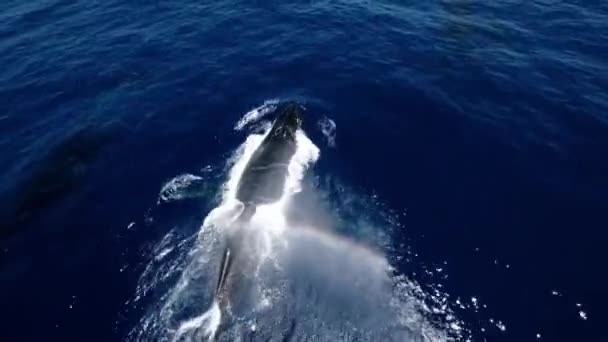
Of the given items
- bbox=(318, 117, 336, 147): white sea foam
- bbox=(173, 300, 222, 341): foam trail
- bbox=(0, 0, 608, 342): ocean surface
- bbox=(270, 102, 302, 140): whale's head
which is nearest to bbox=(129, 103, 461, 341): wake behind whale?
bbox=(173, 300, 222, 341): foam trail

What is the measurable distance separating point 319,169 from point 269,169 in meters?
5.45

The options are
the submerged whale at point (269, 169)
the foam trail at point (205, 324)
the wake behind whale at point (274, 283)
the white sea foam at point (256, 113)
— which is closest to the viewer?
the foam trail at point (205, 324)

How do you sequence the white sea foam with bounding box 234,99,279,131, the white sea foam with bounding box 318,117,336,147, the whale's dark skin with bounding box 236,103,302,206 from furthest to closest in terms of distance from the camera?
the white sea foam with bounding box 234,99,279,131 < the white sea foam with bounding box 318,117,336,147 < the whale's dark skin with bounding box 236,103,302,206

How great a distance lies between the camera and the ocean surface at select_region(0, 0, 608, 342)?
127ft

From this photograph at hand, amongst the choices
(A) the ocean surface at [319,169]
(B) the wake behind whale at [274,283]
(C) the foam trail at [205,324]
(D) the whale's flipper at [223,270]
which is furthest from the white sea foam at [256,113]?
(C) the foam trail at [205,324]

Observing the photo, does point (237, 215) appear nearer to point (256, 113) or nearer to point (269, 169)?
point (269, 169)

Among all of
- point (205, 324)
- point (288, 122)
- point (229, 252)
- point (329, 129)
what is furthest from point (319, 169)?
point (205, 324)

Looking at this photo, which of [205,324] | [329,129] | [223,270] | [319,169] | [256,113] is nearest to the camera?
[205,324]

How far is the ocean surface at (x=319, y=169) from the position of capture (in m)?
38.8

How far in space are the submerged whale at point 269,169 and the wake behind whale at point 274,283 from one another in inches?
5.8

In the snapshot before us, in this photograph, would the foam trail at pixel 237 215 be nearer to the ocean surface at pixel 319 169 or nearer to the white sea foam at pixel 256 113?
the ocean surface at pixel 319 169

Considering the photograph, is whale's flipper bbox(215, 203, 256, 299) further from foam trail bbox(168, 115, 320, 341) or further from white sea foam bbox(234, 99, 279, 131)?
white sea foam bbox(234, 99, 279, 131)

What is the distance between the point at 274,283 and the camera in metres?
40.3

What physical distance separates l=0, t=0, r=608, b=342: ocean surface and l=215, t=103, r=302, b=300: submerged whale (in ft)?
6.47
